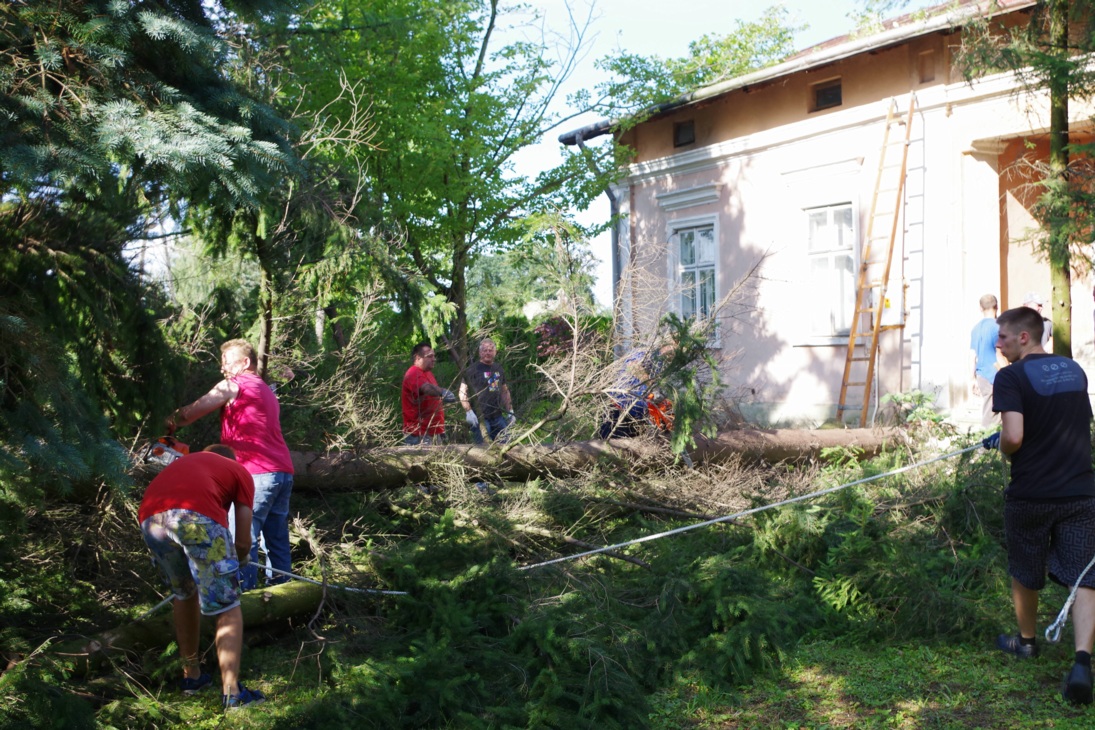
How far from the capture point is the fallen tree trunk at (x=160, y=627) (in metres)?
4.66

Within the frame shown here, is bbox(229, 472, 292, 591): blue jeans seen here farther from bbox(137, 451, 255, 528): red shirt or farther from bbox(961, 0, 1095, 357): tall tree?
bbox(961, 0, 1095, 357): tall tree

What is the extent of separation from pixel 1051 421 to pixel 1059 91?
4.04 metres

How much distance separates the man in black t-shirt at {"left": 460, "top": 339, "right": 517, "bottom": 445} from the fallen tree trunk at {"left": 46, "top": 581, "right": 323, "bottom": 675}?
2819 millimetres

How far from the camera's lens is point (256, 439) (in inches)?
223

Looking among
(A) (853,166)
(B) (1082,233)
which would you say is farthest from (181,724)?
(A) (853,166)

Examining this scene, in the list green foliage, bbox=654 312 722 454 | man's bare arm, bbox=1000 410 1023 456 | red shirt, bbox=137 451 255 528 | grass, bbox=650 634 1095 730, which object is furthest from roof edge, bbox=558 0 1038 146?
red shirt, bbox=137 451 255 528

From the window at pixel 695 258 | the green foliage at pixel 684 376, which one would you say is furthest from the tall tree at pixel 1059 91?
the window at pixel 695 258

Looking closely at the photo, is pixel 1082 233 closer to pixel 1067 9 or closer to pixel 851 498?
pixel 1067 9

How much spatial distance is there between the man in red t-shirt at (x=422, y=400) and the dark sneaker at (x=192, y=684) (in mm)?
3170

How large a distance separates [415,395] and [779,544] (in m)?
3.22

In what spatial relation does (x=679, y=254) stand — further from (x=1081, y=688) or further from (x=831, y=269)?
(x=1081, y=688)

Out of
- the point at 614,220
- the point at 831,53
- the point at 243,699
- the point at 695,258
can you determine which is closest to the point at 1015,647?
the point at 243,699

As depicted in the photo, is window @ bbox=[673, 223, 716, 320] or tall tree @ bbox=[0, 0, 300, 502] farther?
window @ bbox=[673, 223, 716, 320]

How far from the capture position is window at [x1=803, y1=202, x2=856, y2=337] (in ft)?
43.0
